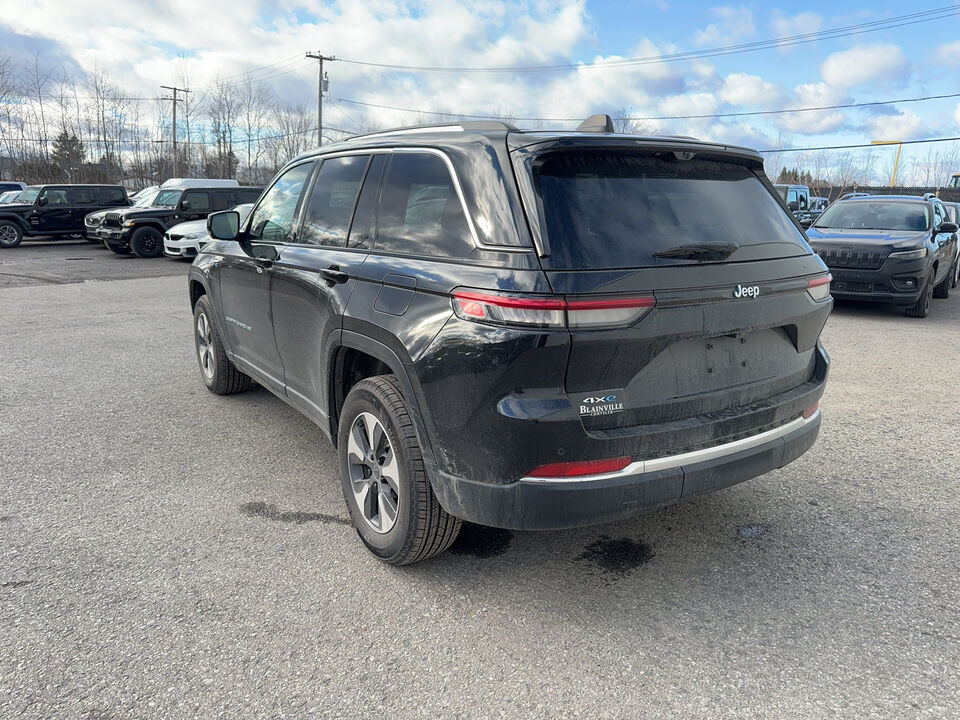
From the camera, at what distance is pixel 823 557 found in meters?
3.24

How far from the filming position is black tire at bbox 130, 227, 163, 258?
18.3 meters

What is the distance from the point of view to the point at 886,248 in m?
9.31

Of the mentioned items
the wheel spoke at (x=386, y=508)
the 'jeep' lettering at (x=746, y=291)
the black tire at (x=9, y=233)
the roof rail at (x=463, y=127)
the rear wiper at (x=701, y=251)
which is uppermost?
the roof rail at (x=463, y=127)

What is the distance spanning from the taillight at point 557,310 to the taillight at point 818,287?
1.03 m

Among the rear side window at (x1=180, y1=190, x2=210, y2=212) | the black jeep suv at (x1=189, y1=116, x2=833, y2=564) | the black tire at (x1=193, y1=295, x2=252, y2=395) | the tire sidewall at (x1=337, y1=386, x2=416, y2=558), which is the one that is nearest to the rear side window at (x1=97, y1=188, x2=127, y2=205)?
the rear side window at (x1=180, y1=190, x2=210, y2=212)

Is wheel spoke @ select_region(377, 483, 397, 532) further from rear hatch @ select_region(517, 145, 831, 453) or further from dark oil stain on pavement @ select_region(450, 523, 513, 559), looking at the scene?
rear hatch @ select_region(517, 145, 831, 453)

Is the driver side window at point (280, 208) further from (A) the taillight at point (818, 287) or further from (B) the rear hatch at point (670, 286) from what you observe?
(A) the taillight at point (818, 287)

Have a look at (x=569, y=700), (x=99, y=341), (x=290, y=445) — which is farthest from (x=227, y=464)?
(x=99, y=341)

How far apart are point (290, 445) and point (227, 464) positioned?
439 millimetres

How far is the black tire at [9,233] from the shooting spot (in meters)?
20.4

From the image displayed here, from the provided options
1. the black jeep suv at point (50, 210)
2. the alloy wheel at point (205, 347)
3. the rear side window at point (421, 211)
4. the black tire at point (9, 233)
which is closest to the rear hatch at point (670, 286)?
the rear side window at point (421, 211)

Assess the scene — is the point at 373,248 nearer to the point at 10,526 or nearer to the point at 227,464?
the point at 227,464

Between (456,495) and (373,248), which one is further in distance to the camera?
(373,248)

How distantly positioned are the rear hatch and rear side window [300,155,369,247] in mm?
1243
